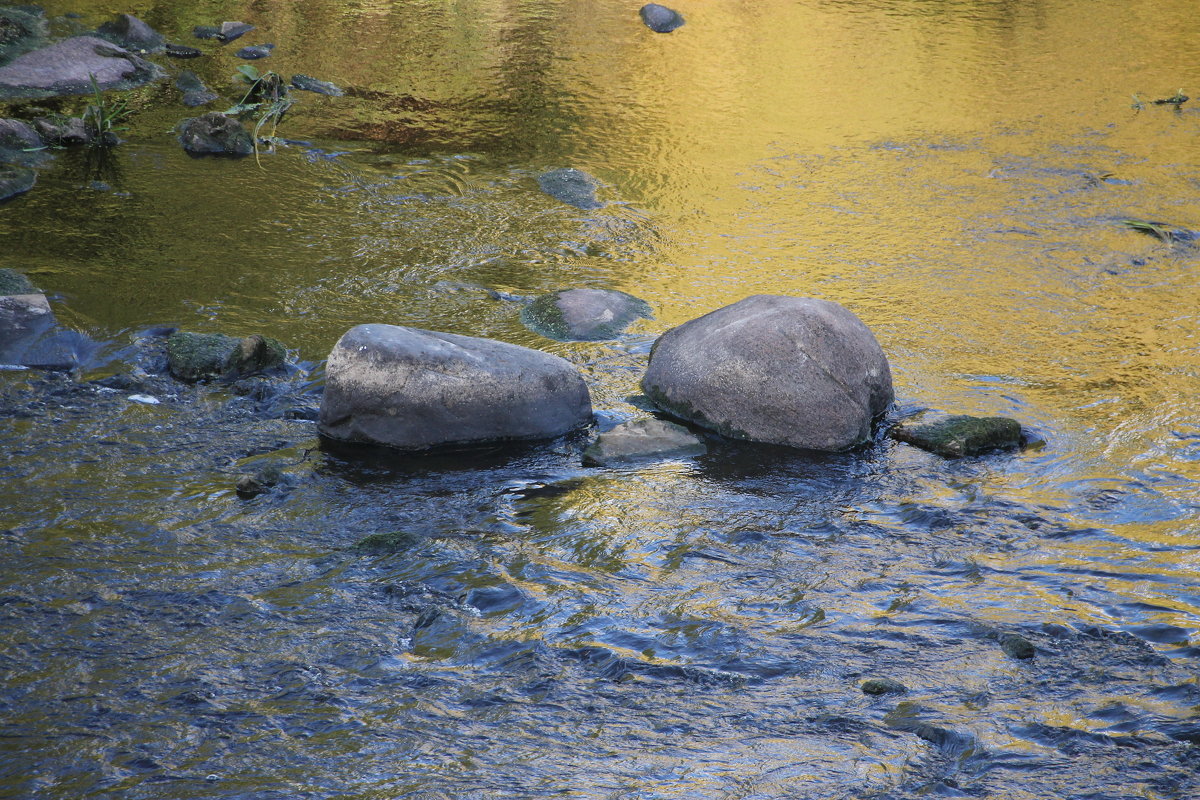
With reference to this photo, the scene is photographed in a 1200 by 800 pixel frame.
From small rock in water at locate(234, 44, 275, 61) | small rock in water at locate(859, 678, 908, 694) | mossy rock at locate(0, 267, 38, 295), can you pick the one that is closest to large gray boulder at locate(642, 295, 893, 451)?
small rock in water at locate(859, 678, 908, 694)

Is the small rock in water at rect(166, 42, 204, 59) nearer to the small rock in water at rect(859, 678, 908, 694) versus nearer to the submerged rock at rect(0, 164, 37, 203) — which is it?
the submerged rock at rect(0, 164, 37, 203)

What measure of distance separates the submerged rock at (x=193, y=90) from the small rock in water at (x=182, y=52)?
88 cm

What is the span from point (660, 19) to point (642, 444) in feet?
37.1

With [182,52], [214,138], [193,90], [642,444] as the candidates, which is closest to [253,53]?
[182,52]

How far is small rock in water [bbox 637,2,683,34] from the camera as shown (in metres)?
15.6

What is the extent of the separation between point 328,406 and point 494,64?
867 cm

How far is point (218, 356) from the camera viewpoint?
20.8 ft

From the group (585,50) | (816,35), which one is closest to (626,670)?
(585,50)

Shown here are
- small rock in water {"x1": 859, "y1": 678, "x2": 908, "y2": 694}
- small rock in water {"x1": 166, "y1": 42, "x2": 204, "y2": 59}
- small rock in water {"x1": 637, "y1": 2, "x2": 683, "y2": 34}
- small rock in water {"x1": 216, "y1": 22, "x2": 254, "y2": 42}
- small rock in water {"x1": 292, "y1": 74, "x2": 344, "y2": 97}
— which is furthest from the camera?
small rock in water {"x1": 637, "y1": 2, "x2": 683, "y2": 34}

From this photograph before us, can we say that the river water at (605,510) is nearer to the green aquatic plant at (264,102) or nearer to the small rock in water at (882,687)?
the small rock in water at (882,687)

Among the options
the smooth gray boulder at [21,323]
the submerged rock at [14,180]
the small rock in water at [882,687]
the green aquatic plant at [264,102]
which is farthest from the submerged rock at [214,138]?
the small rock in water at [882,687]

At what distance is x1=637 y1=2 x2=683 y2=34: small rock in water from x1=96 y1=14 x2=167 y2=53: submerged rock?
6718mm

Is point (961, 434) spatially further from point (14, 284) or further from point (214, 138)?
point (214, 138)

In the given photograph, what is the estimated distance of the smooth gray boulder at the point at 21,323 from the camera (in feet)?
20.7
